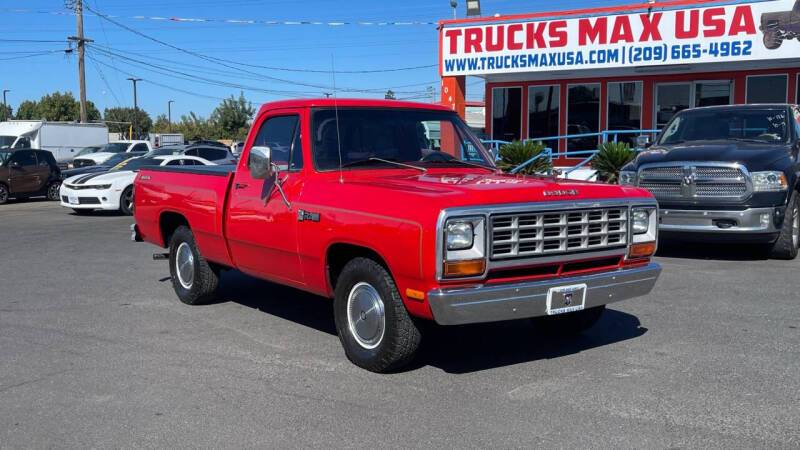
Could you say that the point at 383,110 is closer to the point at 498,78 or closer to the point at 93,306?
the point at 93,306

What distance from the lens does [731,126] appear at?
11.0 m

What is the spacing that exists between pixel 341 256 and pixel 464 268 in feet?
4.17

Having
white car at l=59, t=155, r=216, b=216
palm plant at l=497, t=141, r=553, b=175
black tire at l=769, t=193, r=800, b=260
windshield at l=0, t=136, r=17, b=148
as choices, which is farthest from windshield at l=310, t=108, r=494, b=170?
windshield at l=0, t=136, r=17, b=148

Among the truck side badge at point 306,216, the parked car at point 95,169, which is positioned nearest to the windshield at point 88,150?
the parked car at point 95,169

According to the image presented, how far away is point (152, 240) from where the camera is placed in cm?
849

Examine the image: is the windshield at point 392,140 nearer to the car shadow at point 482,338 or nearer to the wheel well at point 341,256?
the wheel well at point 341,256

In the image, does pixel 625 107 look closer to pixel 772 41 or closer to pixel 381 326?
pixel 772 41

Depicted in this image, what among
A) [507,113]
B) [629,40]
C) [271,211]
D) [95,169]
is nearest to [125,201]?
[95,169]

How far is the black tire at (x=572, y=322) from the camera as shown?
6336 mm

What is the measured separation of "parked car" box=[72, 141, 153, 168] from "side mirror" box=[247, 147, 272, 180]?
28752mm

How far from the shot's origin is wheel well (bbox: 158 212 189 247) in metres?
8.15

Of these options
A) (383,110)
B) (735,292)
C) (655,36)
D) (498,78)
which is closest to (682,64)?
(655,36)

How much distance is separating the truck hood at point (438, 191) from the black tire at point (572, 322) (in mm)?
1101

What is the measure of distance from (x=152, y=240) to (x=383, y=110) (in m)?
3.39
